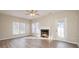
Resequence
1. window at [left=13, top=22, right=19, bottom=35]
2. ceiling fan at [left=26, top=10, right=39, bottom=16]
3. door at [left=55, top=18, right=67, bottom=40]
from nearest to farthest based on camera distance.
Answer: ceiling fan at [left=26, top=10, right=39, bottom=16] < door at [left=55, top=18, right=67, bottom=40] < window at [left=13, top=22, right=19, bottom=35]

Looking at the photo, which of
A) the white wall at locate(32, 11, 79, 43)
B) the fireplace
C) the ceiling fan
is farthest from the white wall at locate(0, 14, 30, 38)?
the white wall at locate(32, 11, 79, 43)

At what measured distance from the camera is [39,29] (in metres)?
2.71

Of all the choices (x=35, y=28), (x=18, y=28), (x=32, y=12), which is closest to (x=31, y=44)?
(x=35, y=28)

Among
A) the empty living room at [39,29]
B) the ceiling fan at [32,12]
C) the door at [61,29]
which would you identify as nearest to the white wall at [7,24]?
the empty living room at [39,29]

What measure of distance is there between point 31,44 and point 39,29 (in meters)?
0.55

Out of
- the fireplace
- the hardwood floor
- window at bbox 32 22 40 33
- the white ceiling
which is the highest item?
the white ceiling

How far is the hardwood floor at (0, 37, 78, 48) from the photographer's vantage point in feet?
7.61

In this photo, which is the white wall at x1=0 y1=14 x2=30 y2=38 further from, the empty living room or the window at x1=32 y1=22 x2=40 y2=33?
the window at x1=32 y1=22 x2=40 y2=33

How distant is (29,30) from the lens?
2.61 m

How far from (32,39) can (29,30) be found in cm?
28

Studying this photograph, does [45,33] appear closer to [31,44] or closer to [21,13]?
[31,44]
